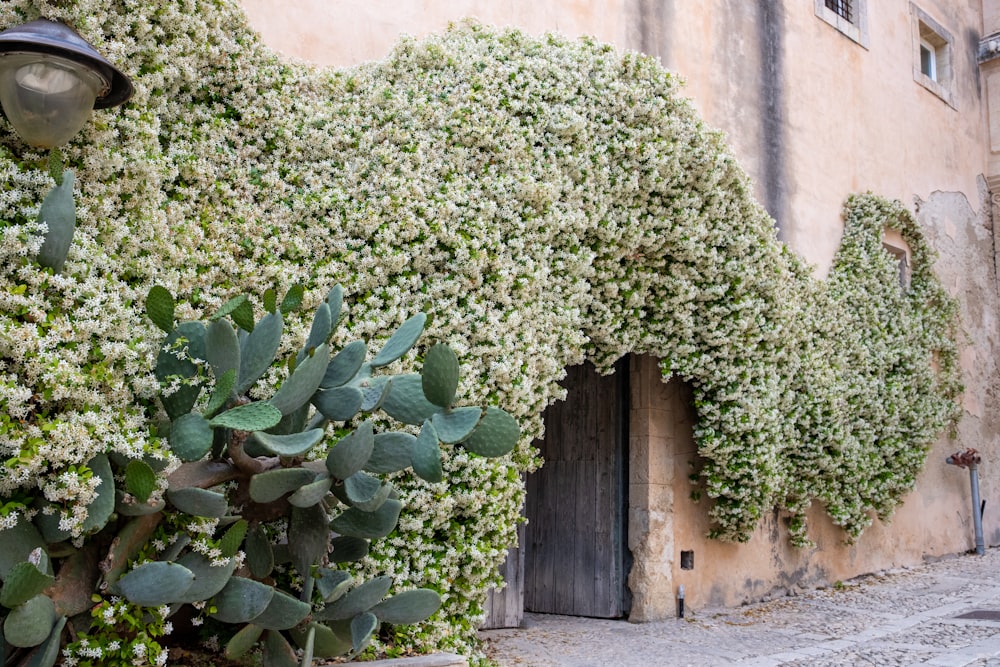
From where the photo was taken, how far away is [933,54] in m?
10.6

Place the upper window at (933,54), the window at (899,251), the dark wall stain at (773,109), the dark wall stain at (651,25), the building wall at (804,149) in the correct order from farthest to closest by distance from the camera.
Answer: the upper window at (933,54) < the window at (899,251) < the dark wall stain at (773,109) < the dark wall stain at (651,25) < the building wall at (804,149)

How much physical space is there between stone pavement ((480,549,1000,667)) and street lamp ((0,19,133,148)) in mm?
3553

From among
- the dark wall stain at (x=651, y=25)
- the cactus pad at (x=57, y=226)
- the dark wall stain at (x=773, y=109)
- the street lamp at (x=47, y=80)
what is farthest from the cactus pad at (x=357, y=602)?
the dark wall stain at (x=773, y=109)

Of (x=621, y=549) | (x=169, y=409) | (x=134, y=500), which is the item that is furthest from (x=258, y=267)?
(x=621, y=549)

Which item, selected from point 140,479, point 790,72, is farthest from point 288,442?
point 790,72

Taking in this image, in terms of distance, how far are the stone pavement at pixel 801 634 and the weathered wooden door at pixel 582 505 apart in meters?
0.22

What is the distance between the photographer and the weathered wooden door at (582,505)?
6590 millimetres

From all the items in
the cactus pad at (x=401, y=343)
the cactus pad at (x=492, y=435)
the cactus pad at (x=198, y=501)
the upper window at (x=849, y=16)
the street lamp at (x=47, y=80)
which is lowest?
the cactus pad at (x=198, y=501)

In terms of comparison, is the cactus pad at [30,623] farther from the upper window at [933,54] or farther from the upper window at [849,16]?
the upper window at [933,54]

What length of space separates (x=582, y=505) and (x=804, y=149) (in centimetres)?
384

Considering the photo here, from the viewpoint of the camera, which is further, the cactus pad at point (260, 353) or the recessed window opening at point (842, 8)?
the recessed window opening at point (842, 8)

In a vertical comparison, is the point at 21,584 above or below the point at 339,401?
below

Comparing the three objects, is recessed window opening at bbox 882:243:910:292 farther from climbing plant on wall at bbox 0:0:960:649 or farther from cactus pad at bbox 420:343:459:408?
cactus pad at bbox 420:343:459:408

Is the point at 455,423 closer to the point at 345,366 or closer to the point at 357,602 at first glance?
the point at 345,366
